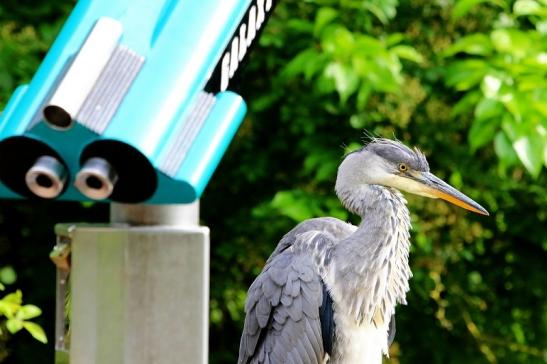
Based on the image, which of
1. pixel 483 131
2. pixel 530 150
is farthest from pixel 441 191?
pixel 483 131

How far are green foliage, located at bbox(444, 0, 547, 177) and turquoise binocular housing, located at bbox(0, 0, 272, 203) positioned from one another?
2525 millimetres

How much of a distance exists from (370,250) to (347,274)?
0.33ft

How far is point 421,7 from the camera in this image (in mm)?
4609

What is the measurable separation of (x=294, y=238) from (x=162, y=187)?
193cm

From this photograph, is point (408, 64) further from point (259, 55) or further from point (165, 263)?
point (165, 263)

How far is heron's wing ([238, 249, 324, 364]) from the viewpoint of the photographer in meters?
2.76

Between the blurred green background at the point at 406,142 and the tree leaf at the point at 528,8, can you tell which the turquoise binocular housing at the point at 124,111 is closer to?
the blurred green background at the point at 406,142

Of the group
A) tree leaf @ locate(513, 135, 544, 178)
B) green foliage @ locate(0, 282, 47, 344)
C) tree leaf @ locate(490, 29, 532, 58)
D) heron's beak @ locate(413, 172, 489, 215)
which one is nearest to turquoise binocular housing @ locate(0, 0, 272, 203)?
green foliage @ locate(0, 282, 47, 344)

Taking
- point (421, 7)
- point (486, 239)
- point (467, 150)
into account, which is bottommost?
point (486, 239)

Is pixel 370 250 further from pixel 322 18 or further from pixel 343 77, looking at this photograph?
pixel 322 18

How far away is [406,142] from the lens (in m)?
4.50

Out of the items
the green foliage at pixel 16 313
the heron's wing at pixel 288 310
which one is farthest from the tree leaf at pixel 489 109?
the green foliage at pixel 16 313

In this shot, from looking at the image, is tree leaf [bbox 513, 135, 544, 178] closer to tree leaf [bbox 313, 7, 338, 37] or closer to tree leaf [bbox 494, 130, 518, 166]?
tree leaf [bbox 494, 130, 518, 166]

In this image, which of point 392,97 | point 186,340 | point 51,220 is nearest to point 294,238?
point 392,97
